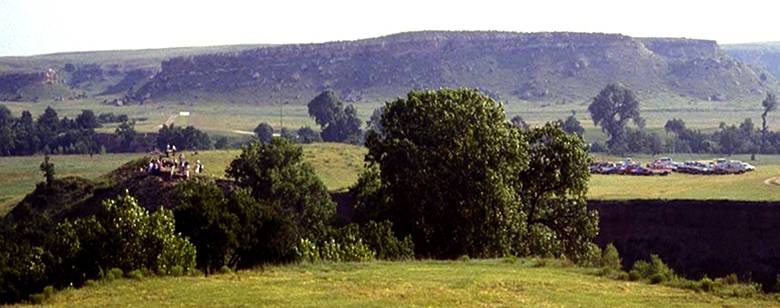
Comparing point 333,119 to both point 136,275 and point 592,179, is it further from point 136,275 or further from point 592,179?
point 136,275

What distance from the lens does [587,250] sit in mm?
55781

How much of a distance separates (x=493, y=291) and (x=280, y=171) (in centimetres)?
4182

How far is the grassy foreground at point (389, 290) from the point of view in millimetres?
30391

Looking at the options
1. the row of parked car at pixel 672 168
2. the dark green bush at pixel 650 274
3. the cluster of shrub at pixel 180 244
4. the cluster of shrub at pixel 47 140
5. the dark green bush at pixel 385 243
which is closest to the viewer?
the dark green bush at pixel 650 274

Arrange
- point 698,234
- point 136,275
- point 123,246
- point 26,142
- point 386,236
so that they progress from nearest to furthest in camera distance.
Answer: point 136,275
point 123,246
point 386,236
point 698,234
point 26,142

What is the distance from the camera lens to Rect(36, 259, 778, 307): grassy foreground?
99.7 feet

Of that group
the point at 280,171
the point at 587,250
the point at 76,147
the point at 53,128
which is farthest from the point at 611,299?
the point at 53,128

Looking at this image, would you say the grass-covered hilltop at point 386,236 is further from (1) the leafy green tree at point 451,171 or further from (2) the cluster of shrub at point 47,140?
(2) the cluster of shrub at point 47,140

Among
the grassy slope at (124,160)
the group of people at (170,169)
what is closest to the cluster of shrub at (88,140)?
the grassy slope at (124,160)

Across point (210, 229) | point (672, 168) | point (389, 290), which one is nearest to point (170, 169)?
point (210, 229)

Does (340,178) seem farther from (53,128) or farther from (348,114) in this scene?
(53,128)

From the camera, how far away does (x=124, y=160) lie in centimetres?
14925

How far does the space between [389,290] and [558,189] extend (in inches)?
1010

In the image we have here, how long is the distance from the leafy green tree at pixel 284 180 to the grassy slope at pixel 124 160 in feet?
72.9
